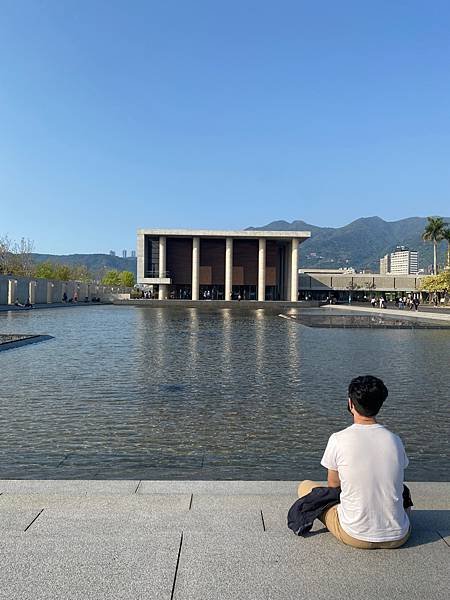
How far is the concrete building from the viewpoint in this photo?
84.1m

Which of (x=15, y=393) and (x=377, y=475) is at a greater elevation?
(x=377, y=475)

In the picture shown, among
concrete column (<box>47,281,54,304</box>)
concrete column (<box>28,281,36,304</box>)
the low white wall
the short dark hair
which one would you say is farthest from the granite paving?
concrete column (<box>47,281,54,304</box>)

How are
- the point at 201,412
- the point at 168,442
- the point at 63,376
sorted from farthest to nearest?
the point at 63,376, the point at 201,412, the point at 168,442

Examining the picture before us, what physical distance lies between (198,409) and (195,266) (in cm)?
7555

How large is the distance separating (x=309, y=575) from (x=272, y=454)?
3.41m

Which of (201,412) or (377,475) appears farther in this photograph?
(201,412)

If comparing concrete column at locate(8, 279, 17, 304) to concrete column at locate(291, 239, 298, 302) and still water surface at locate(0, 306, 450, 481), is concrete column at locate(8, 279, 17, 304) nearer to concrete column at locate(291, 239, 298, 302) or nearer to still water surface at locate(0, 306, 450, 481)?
still water surface at locate(0, 306, 450, 481)

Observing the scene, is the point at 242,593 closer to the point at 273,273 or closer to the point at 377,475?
the point at 377,475

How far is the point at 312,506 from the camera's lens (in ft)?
13.4

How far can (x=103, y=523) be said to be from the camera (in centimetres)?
421

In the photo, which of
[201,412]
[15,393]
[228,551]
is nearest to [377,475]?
[228,551]

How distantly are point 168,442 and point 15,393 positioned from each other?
4.37 meters

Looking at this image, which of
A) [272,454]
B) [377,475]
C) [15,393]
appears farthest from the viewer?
[15,393]

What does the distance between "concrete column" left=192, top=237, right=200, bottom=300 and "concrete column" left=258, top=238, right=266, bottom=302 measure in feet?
29.6
